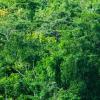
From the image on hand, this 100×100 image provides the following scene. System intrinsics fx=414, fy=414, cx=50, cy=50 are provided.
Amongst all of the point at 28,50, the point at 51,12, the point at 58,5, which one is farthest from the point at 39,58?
the point at 58,5

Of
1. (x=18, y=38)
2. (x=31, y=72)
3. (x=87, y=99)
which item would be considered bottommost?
(x=87, y=99)

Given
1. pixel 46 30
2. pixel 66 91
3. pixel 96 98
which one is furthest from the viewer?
pixel 46 30

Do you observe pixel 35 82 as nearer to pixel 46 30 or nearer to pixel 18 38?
pixel 18 38

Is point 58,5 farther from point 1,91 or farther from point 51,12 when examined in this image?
point 1,91

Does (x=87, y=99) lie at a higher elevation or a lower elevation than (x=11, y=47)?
lower

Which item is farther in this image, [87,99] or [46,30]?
[46,30]

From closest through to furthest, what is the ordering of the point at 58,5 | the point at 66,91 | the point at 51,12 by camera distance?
the point at 66,91
the point at 51,12
the point at 58,5

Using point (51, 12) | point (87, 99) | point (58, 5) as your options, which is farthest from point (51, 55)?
point (58, 5)
